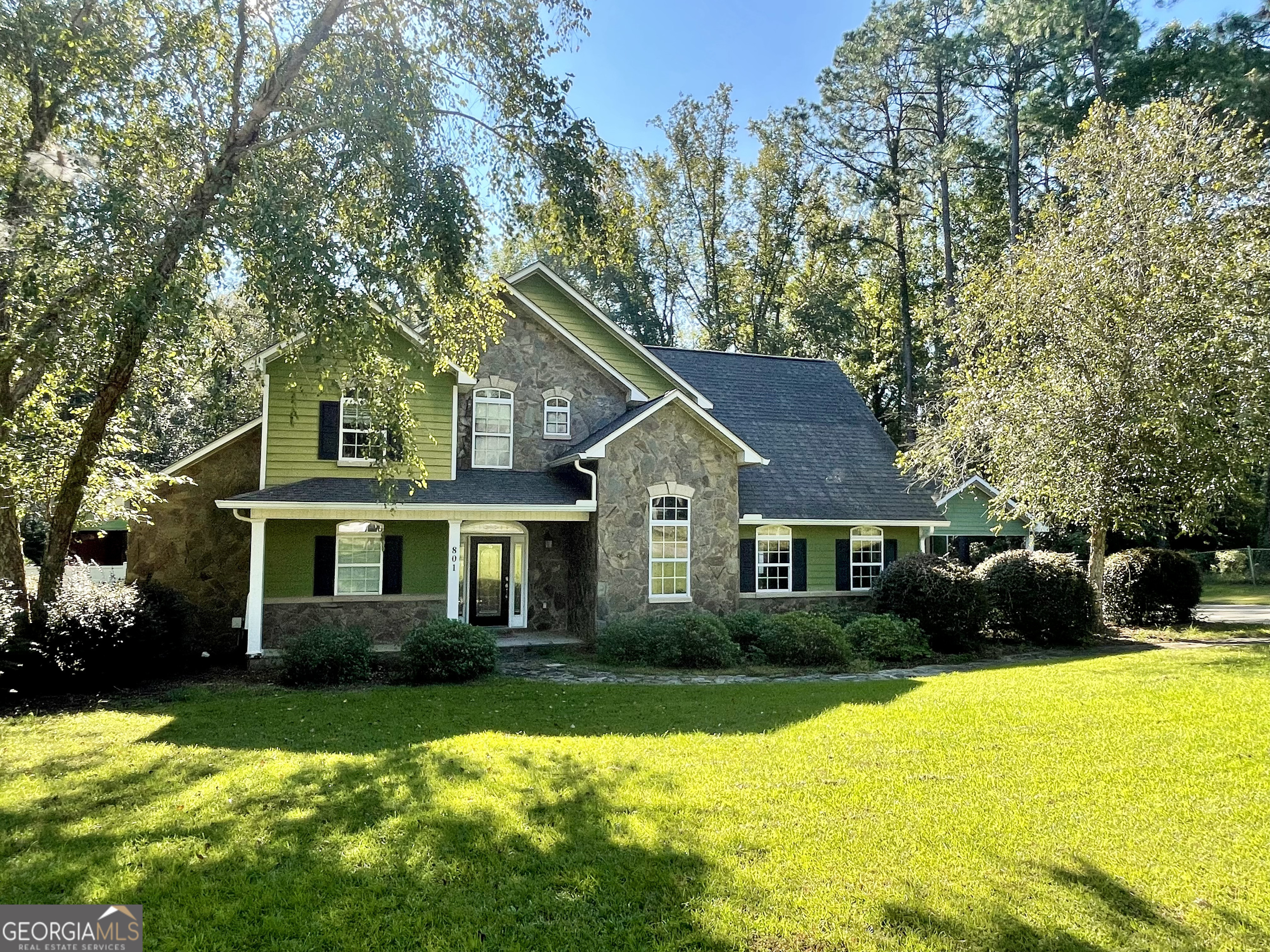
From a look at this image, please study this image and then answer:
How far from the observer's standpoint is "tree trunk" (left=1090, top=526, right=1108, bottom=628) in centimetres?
1780

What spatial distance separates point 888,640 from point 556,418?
27.7 feet

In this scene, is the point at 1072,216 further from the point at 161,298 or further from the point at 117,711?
the point at 117,711

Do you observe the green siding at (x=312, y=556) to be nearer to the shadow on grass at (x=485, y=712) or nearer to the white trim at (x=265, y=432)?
the white trim at (x=265, y=432)

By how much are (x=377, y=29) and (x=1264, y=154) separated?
20.0m

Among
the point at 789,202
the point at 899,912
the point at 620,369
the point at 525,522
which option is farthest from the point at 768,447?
the point at 789,202

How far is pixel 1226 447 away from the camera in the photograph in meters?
15.1

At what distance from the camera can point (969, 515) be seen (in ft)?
78.2

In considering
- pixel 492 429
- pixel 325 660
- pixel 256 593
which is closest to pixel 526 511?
pixel 492 429

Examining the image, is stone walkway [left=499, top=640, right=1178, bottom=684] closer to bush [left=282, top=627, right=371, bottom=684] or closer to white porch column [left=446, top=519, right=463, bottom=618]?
white porch column [left=446, top=519, right=463, bottom=618]

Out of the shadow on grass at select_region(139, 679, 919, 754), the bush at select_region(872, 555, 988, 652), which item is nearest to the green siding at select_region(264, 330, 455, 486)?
the shadow on grass at select_region(139, 679, 919, 754)

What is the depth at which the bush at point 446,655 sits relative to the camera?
38.8ft

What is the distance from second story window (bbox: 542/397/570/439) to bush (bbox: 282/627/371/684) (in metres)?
6.70

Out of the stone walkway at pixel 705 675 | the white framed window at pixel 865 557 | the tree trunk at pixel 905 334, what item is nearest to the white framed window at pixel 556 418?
the stone walkway at pixel 705 675

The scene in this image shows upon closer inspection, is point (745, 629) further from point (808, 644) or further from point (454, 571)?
point (454, 571)
